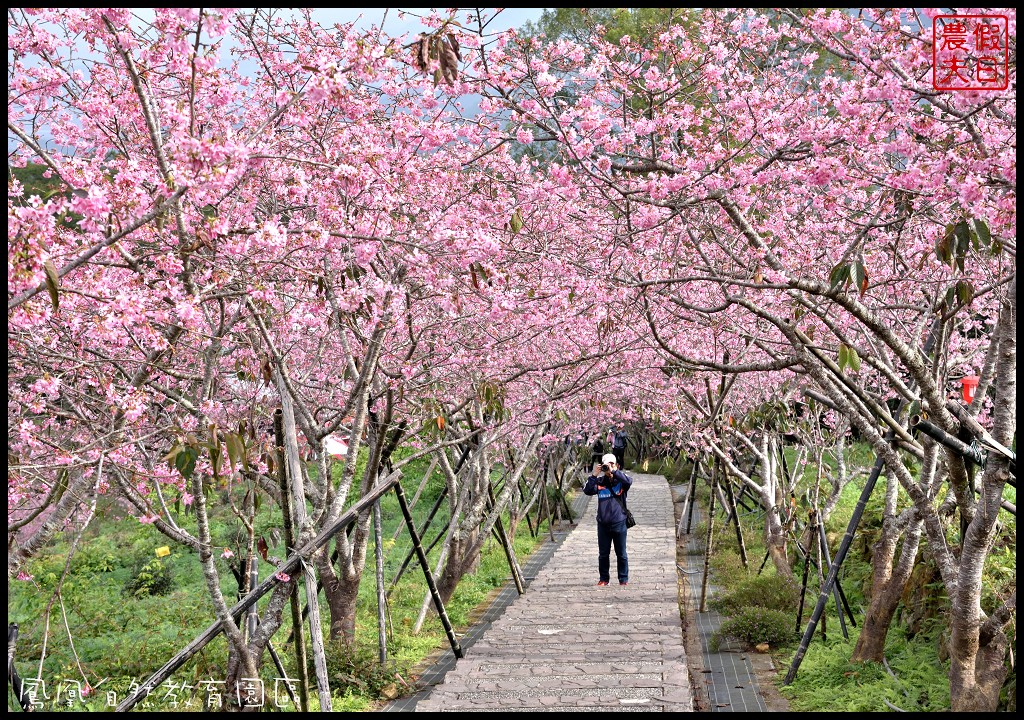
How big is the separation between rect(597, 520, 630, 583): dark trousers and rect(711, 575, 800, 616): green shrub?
52.8 inches

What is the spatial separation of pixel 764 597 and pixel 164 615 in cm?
763

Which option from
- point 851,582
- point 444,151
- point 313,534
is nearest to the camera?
point 313,534

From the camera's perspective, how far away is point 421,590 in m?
12.4

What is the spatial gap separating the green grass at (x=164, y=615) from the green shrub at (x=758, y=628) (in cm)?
319

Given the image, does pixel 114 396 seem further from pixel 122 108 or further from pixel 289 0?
pixel 289 0

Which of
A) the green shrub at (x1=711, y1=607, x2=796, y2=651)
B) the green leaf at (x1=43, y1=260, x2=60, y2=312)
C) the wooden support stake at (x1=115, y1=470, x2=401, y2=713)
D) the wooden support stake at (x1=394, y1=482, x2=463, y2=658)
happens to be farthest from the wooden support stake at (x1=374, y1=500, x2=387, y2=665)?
the green leaf at (x1=43, y1=260, x2=60, y2=312)

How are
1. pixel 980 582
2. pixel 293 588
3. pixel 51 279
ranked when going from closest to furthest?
pixel 51 279 → pixel 980 582 → pixel 293 588

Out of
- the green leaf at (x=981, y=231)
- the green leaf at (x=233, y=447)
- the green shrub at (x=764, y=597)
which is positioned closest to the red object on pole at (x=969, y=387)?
the green leaf at (x=981, y=231)

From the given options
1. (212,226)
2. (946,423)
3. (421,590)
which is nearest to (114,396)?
(212,226)

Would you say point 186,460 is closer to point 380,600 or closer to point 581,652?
point 380,600

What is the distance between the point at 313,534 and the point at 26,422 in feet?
6.90

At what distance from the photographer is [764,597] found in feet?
33.3

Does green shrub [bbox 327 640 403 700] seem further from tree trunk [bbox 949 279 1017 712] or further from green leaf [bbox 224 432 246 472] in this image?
tree trunk [bbox 949 279 1017 712]

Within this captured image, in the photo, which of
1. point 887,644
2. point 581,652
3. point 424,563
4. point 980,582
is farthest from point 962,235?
point 887,644
